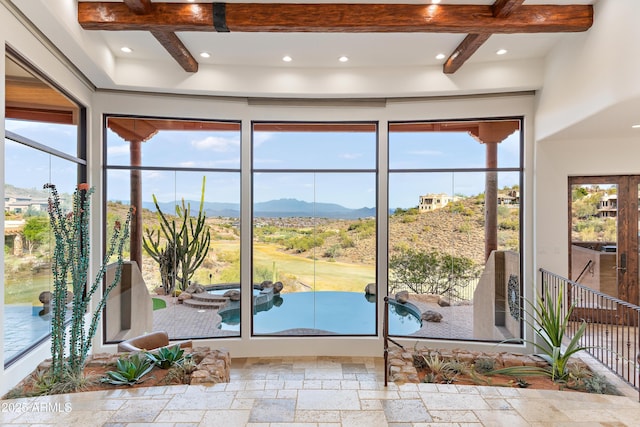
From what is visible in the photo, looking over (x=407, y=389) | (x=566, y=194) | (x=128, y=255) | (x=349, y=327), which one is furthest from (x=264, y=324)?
(x=566, y=194)

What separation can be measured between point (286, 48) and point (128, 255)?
12.1ft

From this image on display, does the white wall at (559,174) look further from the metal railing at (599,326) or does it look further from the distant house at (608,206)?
the distant house at (608,206)

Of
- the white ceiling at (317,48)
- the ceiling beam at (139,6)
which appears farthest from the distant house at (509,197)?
the ceiling beam at (139,6)

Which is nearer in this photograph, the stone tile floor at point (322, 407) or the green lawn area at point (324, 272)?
the stone tile floor at point (322, 407)

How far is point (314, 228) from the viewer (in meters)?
5.93

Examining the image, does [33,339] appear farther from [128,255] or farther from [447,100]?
[447,100]

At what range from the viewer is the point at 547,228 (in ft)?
17.6

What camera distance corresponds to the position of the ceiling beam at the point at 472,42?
3.63m

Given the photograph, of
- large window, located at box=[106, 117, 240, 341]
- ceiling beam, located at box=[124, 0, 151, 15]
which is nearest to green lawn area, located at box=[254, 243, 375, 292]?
large window, located at box=[106, 117, 240, 341]

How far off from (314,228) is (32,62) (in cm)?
395

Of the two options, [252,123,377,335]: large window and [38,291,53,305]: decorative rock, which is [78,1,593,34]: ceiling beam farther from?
[38,291,53,305]: decorative rock

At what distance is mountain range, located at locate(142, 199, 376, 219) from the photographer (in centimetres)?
570

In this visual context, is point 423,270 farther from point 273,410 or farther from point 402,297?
point 273,410

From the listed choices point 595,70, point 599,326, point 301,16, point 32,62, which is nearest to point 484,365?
point 599,326
